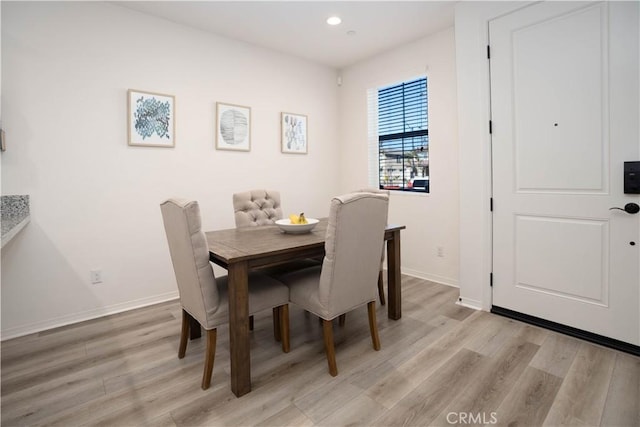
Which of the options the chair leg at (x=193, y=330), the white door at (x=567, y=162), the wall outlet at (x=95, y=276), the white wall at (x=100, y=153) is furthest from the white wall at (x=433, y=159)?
the wall outlet at (x=95, y=276)

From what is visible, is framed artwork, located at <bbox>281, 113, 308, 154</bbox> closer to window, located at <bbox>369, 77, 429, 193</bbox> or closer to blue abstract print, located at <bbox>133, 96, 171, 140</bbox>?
window, located at <bbox>369, 77, 429, 193</bbox>

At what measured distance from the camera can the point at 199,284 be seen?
172 cm

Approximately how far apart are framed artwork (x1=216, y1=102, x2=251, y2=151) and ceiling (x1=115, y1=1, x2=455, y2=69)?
746 millimetres

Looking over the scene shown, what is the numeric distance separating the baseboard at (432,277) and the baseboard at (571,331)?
679 millimetres

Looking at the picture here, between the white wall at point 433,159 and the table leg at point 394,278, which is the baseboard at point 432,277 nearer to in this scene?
the white wall at point 433,159

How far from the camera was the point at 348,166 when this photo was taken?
4.47 meters

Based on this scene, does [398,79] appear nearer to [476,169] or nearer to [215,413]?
[476,169]

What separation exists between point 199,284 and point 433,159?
9.08 ft

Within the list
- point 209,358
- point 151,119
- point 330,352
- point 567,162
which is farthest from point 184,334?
point 567,162

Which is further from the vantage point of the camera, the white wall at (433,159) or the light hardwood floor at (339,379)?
the white wall at (433,159)

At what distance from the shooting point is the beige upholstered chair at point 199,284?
1673 mm

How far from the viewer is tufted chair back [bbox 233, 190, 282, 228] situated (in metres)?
2.79

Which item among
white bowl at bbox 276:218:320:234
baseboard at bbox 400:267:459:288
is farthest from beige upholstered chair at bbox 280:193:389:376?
baseboard at bbox 400:267:459:288

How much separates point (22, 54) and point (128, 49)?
0.73 m
